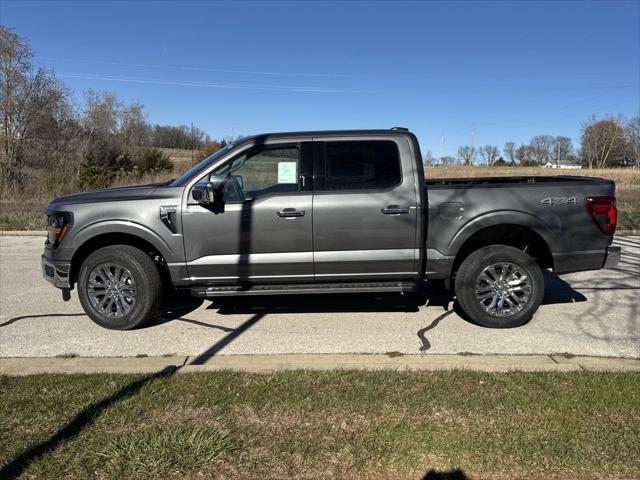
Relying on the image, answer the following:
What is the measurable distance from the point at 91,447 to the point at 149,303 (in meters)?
2.35

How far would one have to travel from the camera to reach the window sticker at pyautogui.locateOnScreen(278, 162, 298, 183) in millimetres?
5164

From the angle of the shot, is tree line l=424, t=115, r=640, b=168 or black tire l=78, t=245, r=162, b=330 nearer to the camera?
black tire l=78, t=245, r=162, b=330

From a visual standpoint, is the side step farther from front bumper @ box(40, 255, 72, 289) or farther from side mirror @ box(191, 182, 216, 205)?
front bumper @ box(40, 255, 72, 289)

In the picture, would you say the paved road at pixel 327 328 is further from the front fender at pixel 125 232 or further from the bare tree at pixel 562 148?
the bare tree at pixel 562 148

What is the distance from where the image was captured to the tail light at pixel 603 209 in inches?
201

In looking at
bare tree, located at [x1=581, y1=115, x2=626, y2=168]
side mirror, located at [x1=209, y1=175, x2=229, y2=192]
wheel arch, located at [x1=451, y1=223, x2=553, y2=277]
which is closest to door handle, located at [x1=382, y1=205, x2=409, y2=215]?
wheel arch, located at [x1=451, y1=223, x2=553, y2=277]

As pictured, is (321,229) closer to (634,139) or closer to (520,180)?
(520,180)

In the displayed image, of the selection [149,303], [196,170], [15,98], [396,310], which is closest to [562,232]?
[396,310]

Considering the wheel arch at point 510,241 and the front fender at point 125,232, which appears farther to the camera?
the wheel arch at point 510,241

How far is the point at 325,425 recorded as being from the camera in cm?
315

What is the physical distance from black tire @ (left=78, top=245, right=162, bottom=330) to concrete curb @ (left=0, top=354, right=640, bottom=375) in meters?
0.80

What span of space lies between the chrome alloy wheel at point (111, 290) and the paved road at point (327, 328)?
0.85ft

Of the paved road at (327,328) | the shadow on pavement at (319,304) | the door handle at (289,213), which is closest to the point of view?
the paved road at (327,328)

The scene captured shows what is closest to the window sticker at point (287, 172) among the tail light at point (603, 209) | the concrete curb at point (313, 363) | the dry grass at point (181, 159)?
the concrete curb at point (313, 363)
